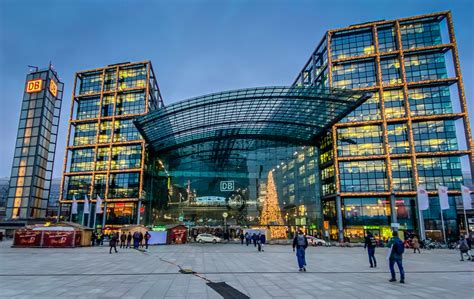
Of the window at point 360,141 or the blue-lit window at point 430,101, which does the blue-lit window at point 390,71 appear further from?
the window at point 360,141

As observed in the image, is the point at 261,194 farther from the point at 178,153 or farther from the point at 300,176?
the point at 178,153

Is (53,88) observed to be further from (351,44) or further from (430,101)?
(430,101)

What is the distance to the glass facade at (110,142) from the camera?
61656mm

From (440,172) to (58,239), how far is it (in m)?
54.2

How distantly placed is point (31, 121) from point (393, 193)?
8209 centimetres

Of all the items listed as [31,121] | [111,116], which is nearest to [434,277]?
[111,116]

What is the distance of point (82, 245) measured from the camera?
33.2m

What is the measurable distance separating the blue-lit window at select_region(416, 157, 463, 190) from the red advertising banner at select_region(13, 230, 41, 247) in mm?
52973

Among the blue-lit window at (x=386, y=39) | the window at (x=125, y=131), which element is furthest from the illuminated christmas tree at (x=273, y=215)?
the blue-lit window at (x=386, y=39)

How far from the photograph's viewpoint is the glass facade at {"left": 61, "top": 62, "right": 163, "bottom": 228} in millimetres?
61656

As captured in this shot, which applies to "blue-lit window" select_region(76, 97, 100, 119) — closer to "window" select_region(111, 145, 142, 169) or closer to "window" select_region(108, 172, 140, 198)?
"window" select_region(111, 145, 142, 169)

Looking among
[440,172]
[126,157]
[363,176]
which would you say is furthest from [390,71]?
[126,157]

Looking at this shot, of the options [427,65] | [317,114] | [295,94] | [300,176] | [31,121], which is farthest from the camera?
[31,121]

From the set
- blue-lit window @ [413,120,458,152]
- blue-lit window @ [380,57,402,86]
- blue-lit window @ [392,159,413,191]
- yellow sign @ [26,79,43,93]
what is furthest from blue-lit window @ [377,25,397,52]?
yellow sign @ [26,79,43,93]
